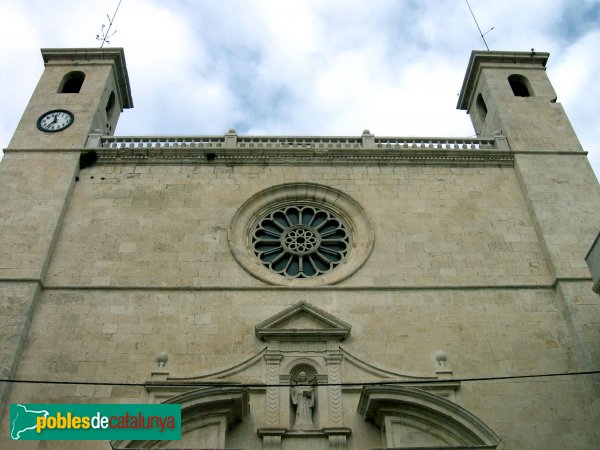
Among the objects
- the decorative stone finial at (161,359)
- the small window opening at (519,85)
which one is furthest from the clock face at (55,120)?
the small window opening at (519,85)

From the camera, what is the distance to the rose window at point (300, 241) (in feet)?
41.8

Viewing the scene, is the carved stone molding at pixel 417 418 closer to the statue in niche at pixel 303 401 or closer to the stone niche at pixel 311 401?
the stone niche at pixel 311 401

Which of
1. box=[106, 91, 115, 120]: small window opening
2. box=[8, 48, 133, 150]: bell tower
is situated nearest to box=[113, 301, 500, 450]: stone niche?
box=[8, 48, 133, 150]: bell tower

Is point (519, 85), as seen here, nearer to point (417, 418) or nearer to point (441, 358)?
point (441, 358)

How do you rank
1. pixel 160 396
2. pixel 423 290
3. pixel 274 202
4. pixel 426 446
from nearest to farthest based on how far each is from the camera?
pixel 426 446 → pixel 160 396 → pixel 423 290 → pixel 274 202

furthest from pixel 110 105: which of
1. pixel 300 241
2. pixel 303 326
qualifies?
pixel 303 326

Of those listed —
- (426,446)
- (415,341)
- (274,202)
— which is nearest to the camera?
(426,446)

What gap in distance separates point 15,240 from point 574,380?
10.8m

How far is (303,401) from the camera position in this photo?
34.2 feet

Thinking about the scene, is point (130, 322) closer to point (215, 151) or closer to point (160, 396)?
point (160, 396)

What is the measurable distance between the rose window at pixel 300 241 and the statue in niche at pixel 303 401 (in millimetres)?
2559

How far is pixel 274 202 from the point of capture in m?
13.8

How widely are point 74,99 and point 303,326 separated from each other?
878 centimetres

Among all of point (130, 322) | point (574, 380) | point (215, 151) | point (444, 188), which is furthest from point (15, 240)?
point (574, 380)
